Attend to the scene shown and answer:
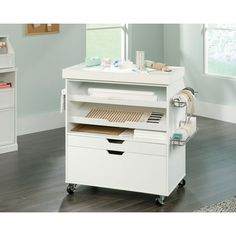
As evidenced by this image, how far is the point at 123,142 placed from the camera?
3096mm

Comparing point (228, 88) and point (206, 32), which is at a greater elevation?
point (206, 32)

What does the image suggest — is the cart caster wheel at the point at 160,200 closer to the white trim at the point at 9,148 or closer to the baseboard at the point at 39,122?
the white trim at the point at 9,148

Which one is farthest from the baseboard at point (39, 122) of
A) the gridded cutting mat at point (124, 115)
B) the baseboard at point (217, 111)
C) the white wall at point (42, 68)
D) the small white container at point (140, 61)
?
the small white container at point (140, 61)

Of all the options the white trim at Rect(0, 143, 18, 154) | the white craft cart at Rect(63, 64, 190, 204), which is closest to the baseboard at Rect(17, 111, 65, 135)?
the white trim at Rect(0, 143, 18, 154)

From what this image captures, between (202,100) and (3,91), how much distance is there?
248 cm

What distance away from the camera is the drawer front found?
4.41 meters

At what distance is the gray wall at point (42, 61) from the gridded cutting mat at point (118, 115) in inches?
76.5

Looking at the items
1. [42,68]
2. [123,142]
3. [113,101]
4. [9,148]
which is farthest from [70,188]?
[42,68]

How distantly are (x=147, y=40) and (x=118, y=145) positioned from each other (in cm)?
343

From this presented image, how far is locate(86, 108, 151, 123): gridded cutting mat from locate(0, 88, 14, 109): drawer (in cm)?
137
